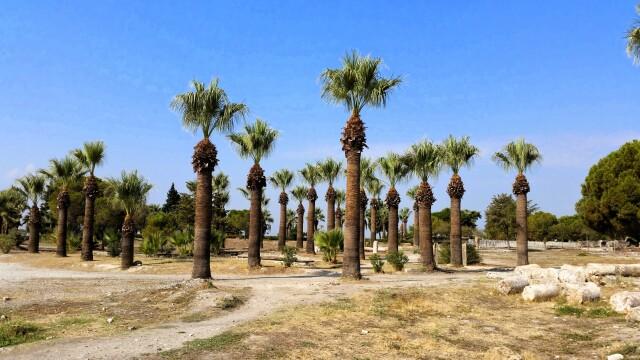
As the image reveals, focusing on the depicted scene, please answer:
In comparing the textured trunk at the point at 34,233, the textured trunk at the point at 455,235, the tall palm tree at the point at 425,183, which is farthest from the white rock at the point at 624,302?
the textured trunk at the point at 34,233

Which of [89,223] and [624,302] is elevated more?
[89,223]

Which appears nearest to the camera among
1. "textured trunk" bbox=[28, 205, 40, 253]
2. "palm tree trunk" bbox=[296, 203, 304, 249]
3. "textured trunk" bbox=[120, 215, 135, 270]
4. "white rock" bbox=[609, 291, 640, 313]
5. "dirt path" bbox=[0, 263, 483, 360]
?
"dirt path" bbox=[0, 263, 483, 360]

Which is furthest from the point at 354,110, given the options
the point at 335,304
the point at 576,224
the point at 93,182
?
the point at 576,224

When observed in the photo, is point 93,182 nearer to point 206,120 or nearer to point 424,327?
point 206,120

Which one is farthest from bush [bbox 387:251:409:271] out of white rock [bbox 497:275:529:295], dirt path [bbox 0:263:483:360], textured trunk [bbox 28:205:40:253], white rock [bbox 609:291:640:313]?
textured trunk [bbox 28:205:40:253]

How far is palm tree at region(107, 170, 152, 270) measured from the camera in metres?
31.8

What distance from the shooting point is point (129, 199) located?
32.9 meters

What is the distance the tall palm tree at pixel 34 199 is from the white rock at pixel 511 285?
147 feet

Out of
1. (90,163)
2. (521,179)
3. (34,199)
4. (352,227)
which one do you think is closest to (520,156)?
(521,179)

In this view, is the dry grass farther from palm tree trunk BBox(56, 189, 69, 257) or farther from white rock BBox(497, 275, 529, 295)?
palm tree trunk BBox(56, 189, 69, 257)

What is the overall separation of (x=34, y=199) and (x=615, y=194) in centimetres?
5872

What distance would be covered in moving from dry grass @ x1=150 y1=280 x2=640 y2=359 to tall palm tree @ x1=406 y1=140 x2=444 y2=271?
12225mm

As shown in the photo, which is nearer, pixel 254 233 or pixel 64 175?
pixel 254 233

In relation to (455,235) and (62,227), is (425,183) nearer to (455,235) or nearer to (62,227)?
(455,235)
